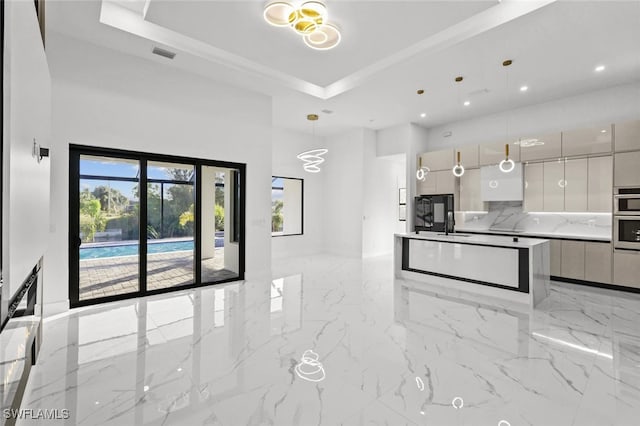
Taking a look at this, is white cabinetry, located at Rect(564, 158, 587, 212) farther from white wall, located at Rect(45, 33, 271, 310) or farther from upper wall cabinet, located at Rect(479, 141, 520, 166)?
white wall, located at Rect(45, 33, 271, 310)

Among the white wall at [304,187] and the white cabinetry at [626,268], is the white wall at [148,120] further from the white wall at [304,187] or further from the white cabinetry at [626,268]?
the white cabinetry at [626,268]

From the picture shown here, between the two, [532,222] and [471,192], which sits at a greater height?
[471,192]

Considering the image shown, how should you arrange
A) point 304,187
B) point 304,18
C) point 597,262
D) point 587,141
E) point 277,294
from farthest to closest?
point 304,187 < point 587,141 < point 597,262 < point 277,294 < point 304,18

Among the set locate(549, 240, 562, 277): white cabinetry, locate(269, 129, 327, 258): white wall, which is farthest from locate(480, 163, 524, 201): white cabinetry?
locate(269, 129, 327, 258): white wall

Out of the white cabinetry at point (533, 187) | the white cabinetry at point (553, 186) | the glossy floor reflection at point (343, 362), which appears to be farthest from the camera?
the white cabinetry at point (533, 187)

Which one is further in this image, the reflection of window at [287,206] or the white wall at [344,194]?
the reflection of window at [287,206]

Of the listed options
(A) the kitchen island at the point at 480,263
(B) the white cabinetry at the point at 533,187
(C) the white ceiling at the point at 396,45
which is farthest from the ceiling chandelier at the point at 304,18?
Answer: (B) the white cabinetry at the point at 533,187

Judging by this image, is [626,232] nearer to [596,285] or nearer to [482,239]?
[596,285]

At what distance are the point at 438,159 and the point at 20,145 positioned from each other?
7.41 m

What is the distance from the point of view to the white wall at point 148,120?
3916 millimetres

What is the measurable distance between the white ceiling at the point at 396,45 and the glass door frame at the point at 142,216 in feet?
4.62

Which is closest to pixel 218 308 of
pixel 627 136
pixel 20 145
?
pixel 20 145

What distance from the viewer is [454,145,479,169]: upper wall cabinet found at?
6.78 m

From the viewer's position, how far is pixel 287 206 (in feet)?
28.5
